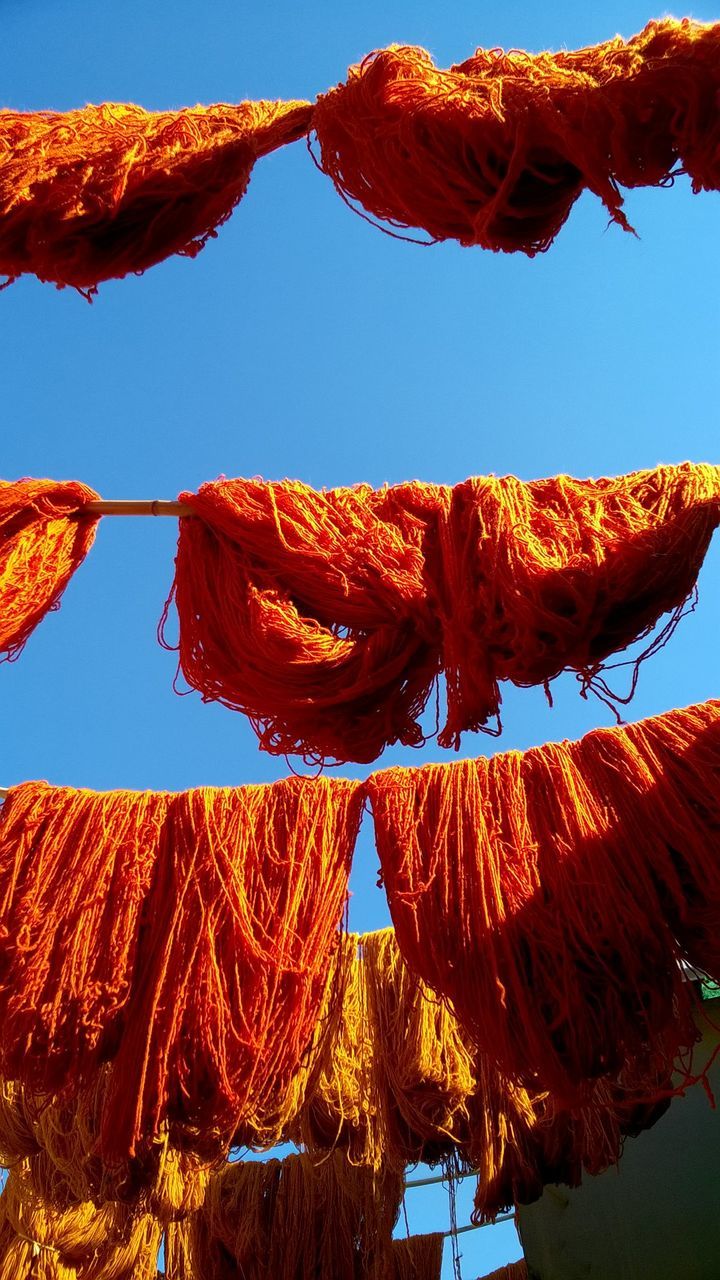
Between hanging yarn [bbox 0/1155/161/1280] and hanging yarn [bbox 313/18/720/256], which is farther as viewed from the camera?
hanging yarn [bbox 0/1155/161/1280]

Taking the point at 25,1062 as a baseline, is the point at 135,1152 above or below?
below

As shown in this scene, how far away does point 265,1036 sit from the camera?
1779 millimetres

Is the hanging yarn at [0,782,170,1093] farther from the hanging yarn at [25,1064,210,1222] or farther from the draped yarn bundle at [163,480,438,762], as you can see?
the draped yarn bundle at [163,480,438,762]

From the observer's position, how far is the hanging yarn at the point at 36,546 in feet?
7.01

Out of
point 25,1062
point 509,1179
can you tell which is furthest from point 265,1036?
point 509,1179

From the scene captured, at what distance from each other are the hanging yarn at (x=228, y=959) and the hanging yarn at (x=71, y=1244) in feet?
5.64

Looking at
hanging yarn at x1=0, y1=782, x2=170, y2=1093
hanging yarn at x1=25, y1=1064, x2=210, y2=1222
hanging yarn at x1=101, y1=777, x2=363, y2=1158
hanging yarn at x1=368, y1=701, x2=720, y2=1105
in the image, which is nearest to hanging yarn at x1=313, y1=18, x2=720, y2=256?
hanging yarn at x1=368, y1=701, x2=720, y2=1105

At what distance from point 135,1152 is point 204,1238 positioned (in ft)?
6.72

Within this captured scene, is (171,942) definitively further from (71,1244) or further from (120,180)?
(71,1244)

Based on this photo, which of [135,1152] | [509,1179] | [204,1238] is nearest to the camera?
[135,1152]

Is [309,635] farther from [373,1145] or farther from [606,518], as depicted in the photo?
[373,1145]

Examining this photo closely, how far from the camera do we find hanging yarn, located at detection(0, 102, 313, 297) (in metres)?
2.16

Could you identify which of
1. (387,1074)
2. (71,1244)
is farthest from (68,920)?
(71,1244)

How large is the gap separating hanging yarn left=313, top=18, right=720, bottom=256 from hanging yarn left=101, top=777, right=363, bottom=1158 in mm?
1105
